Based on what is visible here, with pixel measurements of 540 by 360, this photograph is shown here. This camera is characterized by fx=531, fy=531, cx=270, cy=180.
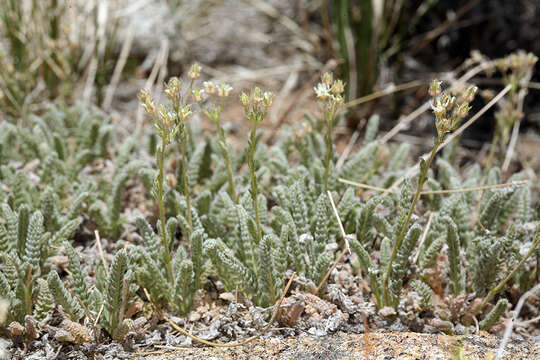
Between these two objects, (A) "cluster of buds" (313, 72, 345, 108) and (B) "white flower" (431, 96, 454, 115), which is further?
(A) "cluster of buds" (313, 72, 345, 108)

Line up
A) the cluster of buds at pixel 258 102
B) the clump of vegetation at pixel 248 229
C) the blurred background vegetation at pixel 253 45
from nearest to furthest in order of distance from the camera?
the cluster of buds at pixel 258 102 < the clump of vegetation at pixel 248 229 < the blurred background vegetation at pixel 253 45

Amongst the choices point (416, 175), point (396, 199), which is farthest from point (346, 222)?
point (416, 175)

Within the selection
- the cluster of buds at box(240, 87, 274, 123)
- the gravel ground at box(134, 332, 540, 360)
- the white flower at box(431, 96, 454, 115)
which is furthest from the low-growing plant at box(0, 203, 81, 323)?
the white flower at box(431, 96, 454, 115)

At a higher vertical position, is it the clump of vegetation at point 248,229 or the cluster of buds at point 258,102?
the cluster of buds at point 258,102

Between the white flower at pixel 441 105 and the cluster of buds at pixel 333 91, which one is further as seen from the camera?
the cluster of buds at pixel 333 91

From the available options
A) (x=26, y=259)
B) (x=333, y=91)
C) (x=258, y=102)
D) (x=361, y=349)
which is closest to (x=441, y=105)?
(x=333, y=91)

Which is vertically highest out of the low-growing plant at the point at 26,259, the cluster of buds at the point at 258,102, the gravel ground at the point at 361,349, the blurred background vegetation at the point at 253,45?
the blurred background vegetation at the point at 253,45

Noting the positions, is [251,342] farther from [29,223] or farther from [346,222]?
[29,223]

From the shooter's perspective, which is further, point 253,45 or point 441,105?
point 253,45

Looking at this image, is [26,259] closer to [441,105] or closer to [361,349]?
[361,349]

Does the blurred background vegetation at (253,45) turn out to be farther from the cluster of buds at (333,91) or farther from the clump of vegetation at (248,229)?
the cluster of buds at (333,91)

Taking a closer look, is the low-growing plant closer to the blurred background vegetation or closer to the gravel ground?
the gravel ground

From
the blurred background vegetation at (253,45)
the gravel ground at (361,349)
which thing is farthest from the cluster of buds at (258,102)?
the blurred background vegetation at (253,45)
